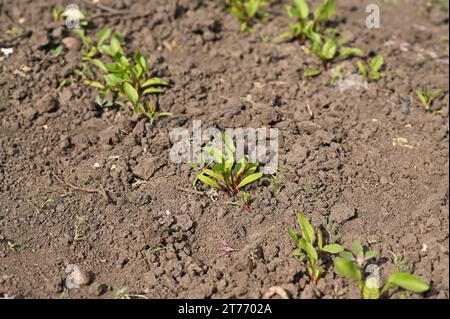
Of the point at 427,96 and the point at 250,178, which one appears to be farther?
the point at 427,96

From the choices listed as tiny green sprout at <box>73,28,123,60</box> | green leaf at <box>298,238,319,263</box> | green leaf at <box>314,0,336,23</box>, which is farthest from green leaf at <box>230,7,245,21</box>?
Result: green leaf at <box>298,238,319,263</box>

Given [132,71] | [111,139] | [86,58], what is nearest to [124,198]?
[111,139]

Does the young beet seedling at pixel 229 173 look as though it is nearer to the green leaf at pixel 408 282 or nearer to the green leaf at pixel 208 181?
the green leaf at pixel 208 181

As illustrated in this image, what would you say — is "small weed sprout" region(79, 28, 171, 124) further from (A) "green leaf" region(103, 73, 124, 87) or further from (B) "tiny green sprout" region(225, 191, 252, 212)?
(B) "tiny green sprout" region(225, 191, 252, 212)

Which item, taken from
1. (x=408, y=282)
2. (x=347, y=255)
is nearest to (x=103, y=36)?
(x=347, y=255)

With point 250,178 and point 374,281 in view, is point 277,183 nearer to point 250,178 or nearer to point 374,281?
point 250,178

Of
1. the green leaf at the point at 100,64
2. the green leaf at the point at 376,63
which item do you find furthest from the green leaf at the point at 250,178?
the green leaf at the point at 376,63

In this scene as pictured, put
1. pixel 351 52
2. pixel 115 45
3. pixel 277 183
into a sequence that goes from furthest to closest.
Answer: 1. pixel 351 52
2. pixel 115 45
3. pixel 277 183
